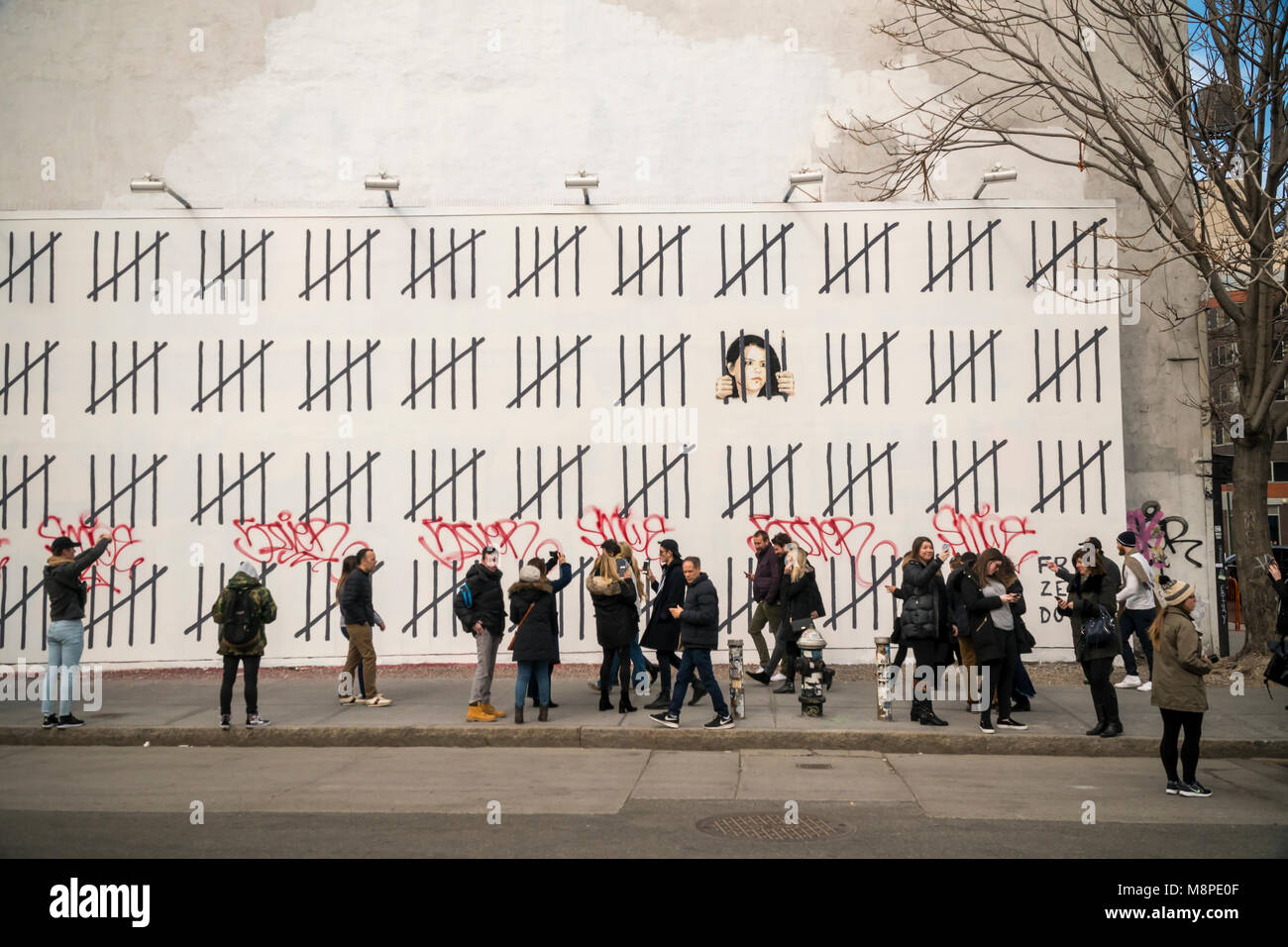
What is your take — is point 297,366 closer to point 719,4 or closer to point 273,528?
point 273,528

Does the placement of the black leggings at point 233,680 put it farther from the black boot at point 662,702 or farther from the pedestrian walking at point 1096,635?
the pedestrian walking at point 1096,635

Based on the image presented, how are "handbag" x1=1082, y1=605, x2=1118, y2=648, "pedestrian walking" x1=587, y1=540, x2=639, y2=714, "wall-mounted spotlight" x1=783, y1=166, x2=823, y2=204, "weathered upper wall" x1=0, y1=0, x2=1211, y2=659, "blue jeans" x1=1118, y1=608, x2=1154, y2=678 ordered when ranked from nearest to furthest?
"handbag" x1=1082, y1=605, x2=1118, y2=648 < "pedestrian walking" x1=587, y1=540, x2=639, y2=714 < "blue jeans" x1=1118, y1=608, x2=1154, y2=678 < "wall-mounted spotlight" x1=783, y1=166, x2=823, y2=204 < "weathered upper wall" x1=0, y1=0, x2=1211, y2=659

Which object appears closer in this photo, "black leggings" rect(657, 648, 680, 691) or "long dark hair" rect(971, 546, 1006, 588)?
"long dark hair" rect(971, 546, 1006, 588)

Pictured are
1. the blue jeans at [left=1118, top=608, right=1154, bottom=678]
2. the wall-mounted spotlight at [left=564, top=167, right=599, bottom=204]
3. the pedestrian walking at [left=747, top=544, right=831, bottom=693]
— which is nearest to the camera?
the pedestrian walking at [left=747, top=544, right=831, bottom=693]

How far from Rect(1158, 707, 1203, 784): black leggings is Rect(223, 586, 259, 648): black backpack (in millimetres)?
8166

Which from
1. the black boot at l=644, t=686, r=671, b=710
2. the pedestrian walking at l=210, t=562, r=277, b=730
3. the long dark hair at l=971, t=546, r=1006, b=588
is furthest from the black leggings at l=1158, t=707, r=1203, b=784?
the pedestrian walking at l=210, t=562, r=277, b=730

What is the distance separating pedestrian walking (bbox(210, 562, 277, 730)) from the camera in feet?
32.5

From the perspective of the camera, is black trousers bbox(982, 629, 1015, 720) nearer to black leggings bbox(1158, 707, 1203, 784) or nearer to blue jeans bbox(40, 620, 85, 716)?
black leggings bbox(1158, 707, 1203, 784)

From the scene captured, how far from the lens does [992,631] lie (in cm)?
975

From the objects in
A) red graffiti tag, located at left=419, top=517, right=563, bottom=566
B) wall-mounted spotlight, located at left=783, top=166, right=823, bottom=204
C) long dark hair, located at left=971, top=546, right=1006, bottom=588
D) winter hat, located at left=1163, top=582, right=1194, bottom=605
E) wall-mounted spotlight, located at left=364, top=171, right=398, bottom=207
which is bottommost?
winter hat, located at left=1163, top=582, right=1194, bottom=605

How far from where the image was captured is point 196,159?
15836mm

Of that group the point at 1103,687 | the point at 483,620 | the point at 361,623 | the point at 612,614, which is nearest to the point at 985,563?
the point at 1103,687

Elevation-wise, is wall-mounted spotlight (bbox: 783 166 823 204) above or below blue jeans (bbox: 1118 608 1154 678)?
above
